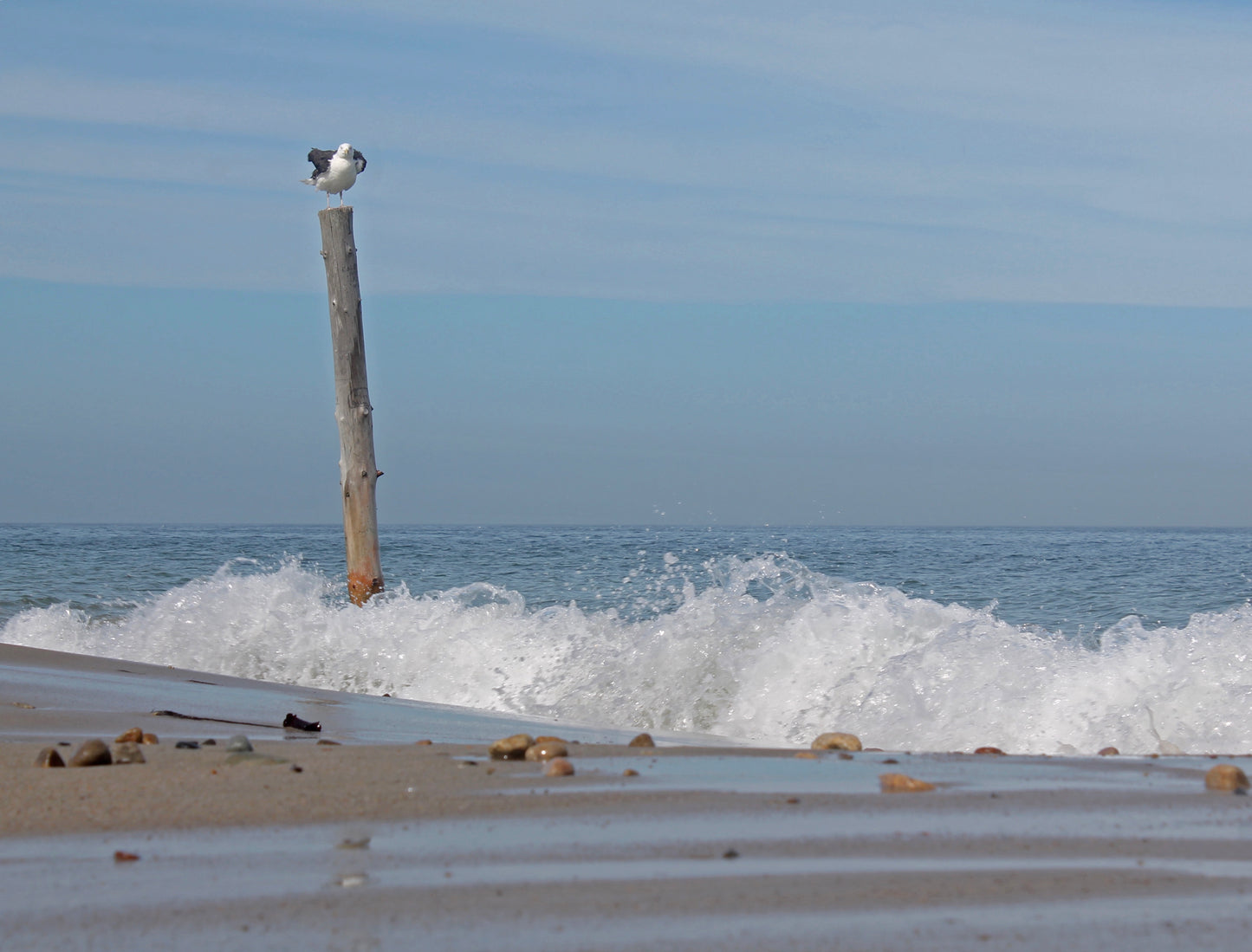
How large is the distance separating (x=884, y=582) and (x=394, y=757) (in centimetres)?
1059

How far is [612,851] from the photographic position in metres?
2.41

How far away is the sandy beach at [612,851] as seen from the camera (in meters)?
1.90

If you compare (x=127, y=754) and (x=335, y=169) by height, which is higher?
(x=335, y=169)

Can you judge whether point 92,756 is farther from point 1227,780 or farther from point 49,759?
point 1227,780

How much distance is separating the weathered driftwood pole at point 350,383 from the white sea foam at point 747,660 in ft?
2.05

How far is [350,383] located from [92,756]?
5.03 meters

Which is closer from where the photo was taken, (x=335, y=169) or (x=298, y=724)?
(x=298, y=724)

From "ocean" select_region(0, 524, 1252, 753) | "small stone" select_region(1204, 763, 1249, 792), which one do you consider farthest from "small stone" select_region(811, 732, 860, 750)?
"ocean" select_region(0, 524, 1252, 753)

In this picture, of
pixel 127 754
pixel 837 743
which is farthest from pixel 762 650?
pixel 127 754

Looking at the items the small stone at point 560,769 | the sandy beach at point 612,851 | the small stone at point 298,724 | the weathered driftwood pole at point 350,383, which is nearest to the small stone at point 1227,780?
the sandy beach at point 612,851

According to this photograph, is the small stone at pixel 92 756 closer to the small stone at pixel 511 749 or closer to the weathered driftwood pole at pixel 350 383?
the small stone at pixel 511 749

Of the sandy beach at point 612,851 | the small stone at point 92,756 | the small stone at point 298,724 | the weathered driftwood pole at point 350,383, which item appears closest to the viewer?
the sandy beach at point 612,851

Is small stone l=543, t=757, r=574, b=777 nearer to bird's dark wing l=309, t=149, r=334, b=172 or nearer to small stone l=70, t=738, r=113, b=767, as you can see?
small stone l=70, t=738, r=113, b=767

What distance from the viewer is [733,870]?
7.34 feet
